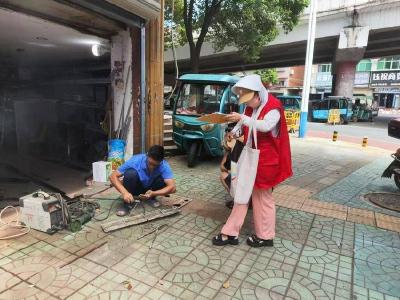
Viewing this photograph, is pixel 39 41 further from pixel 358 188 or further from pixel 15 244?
pixel 358 188

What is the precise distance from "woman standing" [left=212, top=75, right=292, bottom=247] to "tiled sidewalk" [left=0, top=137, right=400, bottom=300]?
0.27 m

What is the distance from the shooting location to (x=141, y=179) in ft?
13.5

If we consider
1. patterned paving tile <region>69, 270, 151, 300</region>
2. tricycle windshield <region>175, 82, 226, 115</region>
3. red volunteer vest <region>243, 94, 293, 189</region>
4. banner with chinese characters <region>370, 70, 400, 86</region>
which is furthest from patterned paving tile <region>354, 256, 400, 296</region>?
banner with chinese characters <region>370, 70, 400, 86</region>

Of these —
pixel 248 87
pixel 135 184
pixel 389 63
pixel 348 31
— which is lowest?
pixel 135 184

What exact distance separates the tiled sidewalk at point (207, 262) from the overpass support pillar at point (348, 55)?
1676 cm

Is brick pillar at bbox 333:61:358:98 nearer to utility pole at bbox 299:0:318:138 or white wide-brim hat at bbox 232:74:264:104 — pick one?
utility pole at bbox 299:0:318:138

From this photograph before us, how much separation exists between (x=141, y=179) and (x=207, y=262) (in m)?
1.48

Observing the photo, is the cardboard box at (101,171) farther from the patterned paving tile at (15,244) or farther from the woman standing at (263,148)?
the woman standing at (263,148)

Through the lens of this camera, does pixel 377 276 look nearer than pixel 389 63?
Yes

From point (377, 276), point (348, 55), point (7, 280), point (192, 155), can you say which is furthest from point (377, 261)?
point (348, 55)

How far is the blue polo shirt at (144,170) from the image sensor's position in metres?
4.08

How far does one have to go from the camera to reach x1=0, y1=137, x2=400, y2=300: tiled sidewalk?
8.85 feet

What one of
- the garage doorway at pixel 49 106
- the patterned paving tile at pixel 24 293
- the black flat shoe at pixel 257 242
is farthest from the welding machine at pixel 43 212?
the black flat shoe at pixel 257 242

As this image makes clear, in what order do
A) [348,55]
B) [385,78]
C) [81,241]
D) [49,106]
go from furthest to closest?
[385,78] → [348,55] → [49,106] → [81,241]
